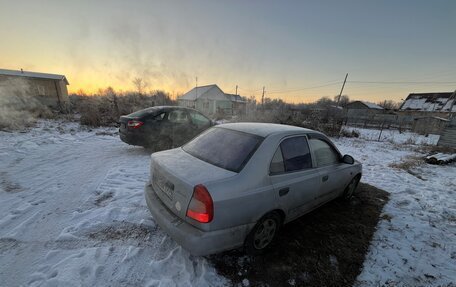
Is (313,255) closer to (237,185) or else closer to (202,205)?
(237,185)

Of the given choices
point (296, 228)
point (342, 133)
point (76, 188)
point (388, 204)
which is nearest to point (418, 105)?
point (342, 133)

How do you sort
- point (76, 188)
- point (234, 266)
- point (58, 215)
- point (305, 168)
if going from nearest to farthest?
1. point (234, 266)
2. point (305, 168)
3. point (58, 215)
4. point (76, 188)

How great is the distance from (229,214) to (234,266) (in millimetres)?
788

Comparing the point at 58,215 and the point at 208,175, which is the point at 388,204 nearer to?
the point at 208,175

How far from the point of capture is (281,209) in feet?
8.06

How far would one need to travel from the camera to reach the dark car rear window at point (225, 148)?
2281 mm

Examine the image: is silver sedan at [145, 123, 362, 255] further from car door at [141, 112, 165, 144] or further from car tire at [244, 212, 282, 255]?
car door at [141, 112, 165, 144]

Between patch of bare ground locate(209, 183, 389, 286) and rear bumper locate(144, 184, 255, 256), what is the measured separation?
0.40 meters

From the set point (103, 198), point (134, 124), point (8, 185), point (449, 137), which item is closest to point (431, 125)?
point (449, 137)

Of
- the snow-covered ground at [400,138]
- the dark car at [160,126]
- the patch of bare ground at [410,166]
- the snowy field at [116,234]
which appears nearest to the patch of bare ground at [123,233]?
the snowy field at [116,234]

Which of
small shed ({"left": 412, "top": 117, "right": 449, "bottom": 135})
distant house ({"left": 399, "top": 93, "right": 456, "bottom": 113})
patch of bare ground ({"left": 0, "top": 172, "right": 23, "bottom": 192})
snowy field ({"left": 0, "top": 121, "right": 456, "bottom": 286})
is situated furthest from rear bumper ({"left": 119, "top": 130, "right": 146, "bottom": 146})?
distant house ({"left": 399, "top": 93, "right": 456, "bottom": 113})

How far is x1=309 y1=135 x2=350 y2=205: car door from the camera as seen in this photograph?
3.03 m

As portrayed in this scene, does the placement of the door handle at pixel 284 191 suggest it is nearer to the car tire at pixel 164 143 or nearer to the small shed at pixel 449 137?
the car tire at pixel 164 143

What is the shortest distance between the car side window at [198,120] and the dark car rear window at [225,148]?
390 centimetres
